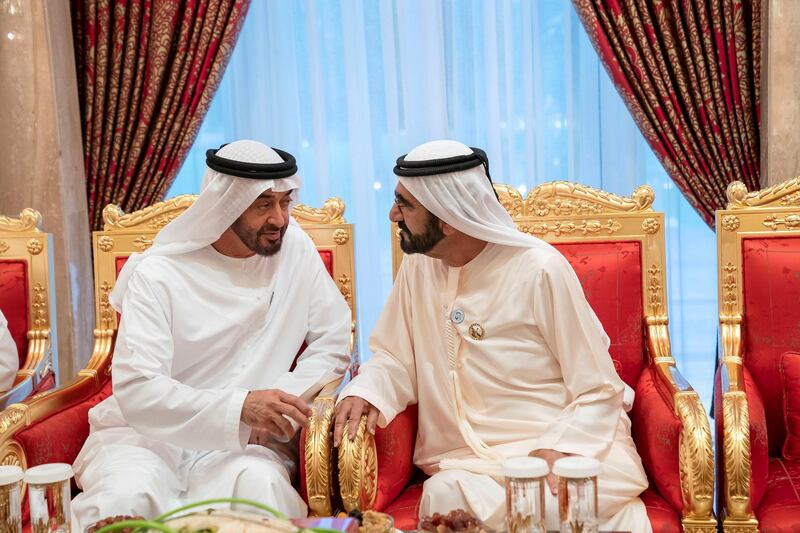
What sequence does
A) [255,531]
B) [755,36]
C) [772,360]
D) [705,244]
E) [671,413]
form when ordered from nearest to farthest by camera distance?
[255,531] → [671,413] → [772,360] → [755,36] → [705,244]

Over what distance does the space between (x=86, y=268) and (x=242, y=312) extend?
1.87m

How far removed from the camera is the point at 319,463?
2.91 m

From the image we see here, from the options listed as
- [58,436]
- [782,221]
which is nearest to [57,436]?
[58,436]

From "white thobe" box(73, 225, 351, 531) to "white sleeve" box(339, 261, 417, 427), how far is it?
0.68ft

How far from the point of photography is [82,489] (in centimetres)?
321

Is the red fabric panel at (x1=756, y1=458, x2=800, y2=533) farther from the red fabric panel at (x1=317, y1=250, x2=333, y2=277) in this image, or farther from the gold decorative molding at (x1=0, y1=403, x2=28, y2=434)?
the gold decorative molding at (x1=0, y1=403, x2=28, y2=434)

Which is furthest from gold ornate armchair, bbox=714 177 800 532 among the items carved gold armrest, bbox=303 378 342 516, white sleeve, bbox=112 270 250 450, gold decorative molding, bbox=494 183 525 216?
white sleeve, bbox=112 270 250 450

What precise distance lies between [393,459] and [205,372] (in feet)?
2.44

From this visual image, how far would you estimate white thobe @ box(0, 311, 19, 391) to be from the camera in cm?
371

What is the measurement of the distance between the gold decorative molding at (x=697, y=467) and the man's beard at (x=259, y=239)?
1466mm

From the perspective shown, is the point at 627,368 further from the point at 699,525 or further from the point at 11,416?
the point at 11,416

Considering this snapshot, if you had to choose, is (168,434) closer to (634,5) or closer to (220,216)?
(220,216)

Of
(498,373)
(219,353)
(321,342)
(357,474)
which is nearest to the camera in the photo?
(357,474)

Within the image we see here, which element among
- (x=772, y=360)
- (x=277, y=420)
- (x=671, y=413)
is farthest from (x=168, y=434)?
(x=772, y=360)
